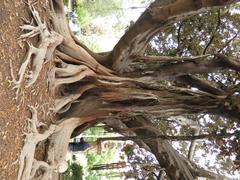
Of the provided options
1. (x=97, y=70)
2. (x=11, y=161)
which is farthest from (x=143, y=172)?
(x=11, y=161)

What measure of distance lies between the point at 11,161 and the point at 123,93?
4.48 ft

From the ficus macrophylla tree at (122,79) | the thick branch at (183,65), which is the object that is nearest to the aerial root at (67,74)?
the ficus macrophylla tree at (122,79)

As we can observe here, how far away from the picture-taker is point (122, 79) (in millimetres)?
3738

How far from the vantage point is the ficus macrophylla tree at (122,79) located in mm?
3316

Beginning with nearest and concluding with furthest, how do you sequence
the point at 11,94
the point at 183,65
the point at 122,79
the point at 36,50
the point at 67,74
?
1. the point at 11,94
2. the point at 36,50
3. the point at 67,74
4. the point at 122,79
5. the point at 183,65

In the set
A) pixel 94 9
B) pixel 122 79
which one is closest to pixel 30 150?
pixel 122 79

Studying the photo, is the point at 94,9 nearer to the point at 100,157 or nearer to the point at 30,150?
the point at 100,157

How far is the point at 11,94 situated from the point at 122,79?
1346 mm

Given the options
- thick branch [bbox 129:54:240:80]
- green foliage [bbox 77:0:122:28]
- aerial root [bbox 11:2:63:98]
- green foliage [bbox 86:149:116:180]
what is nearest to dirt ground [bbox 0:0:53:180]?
aerial root [bbox 11:2:63:98]

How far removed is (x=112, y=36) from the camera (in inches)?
444

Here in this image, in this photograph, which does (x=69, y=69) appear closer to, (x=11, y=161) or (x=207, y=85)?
(x=11, y=161)

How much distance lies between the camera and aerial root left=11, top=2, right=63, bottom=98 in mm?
2744

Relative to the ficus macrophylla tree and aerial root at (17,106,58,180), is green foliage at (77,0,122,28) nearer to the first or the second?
the ficus macrophylla tree

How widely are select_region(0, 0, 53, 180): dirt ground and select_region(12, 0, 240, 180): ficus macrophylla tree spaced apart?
24 cm
